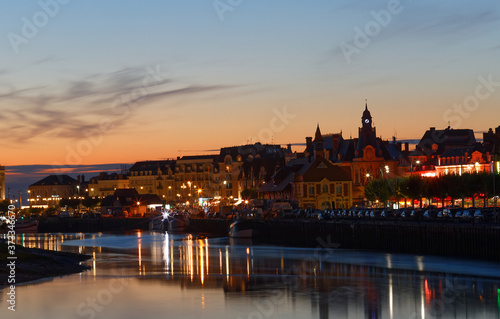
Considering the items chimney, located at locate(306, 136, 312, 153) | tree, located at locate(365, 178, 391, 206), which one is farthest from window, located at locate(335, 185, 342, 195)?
chimney, located at locate(306, 136, 312, 153)

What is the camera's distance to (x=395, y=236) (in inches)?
3403

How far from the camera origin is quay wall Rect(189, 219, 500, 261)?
70875 mm

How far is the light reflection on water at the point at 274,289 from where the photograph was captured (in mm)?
47062

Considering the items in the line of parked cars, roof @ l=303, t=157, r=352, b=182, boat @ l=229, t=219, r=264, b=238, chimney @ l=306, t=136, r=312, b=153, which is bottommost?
boat @ l=229, t=219, r=264, b=238

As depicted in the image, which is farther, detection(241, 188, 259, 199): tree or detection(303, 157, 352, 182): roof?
detection(241, 188, 259, 199): tree

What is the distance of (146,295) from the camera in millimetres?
53688

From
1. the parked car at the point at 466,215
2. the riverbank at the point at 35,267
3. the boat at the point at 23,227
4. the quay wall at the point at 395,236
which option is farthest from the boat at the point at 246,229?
the boat at the point at 23,227

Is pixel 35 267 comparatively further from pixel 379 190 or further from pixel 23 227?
pixel 23 227

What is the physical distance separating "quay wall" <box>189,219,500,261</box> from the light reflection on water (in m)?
2.86

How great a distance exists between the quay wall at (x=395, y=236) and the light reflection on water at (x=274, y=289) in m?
2.86

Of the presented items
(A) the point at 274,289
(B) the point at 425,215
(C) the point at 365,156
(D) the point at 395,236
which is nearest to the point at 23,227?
(C) the point at 365,156

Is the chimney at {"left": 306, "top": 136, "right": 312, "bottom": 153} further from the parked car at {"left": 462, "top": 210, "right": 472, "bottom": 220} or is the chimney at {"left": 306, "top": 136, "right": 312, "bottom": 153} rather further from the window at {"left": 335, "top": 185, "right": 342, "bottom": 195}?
the parked car at {"left": 462, "top": 210, "right": 472, "bottom": 220}

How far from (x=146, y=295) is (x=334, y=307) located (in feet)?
42.0

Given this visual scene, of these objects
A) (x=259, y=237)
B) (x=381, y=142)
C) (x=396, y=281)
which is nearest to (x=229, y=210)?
(x=381, y=142)
